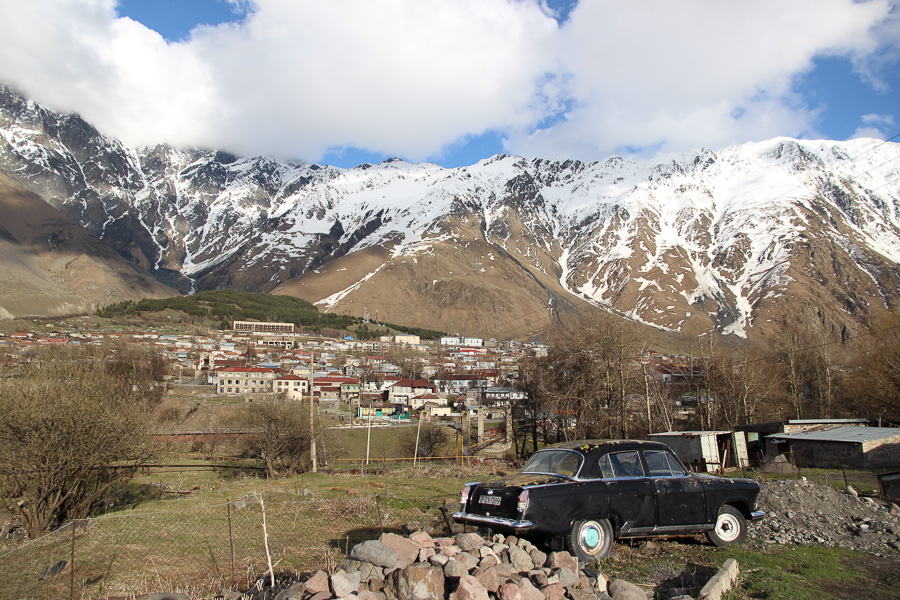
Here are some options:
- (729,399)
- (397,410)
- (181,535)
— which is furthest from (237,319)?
(181,535)

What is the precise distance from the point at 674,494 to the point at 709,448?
67.9 ft

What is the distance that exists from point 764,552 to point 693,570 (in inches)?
77.3

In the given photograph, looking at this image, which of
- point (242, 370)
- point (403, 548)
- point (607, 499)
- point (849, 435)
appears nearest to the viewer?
point (403, 548)

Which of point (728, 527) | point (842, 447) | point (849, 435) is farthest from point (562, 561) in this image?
point (849, 435)

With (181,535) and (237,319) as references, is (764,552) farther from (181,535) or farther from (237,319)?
(237,319)

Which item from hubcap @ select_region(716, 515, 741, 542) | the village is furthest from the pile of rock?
the village

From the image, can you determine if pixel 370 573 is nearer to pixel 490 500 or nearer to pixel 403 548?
pixel 403 548

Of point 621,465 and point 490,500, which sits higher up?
point 621,465

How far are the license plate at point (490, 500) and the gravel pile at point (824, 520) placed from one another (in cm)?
500

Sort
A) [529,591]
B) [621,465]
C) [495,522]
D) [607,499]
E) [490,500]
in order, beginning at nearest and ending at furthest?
[529,591]
[495,522]
[607,499]
[490,500]
[621,465]

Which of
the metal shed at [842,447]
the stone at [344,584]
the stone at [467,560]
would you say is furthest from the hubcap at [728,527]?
the metal shed at [842,447]

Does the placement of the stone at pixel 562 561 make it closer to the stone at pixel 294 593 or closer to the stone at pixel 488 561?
the stone at pixel 488 561

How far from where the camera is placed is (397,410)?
275 ft

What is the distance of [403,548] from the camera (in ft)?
22.5
